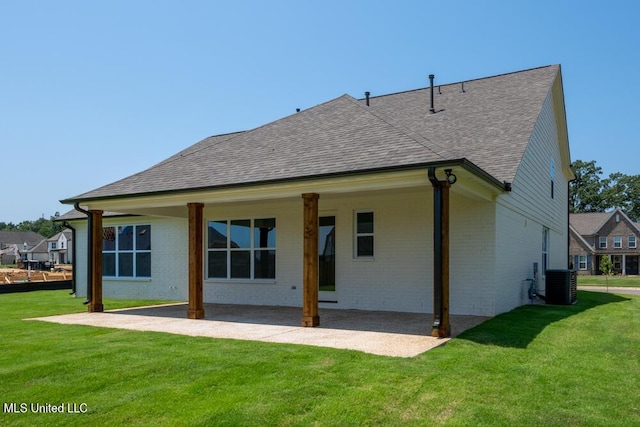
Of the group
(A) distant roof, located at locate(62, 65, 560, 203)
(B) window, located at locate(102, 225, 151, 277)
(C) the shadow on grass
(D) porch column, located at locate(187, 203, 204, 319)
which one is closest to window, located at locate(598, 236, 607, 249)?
(A) distant roof, located at locate(62, 65, 560, 203)

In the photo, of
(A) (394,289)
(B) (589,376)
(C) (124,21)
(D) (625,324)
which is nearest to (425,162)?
(B) (589,376)

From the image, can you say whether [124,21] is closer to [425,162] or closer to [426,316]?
[425,162]

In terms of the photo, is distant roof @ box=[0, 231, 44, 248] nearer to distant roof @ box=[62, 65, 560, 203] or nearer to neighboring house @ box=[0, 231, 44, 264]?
neighboring house @ box=[0, 231, 44, 264]

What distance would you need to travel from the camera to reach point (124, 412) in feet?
15.2

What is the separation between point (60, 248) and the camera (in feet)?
269

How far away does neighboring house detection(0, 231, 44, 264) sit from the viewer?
90.4 meters

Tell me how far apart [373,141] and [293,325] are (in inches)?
151

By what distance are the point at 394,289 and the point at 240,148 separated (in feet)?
16.6

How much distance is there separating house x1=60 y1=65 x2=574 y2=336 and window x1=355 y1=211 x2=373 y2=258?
1.0 inches

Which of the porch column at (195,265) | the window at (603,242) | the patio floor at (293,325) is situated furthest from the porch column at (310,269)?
the window at (603,242)

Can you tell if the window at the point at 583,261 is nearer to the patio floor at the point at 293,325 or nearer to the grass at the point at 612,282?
the grass at the point at 612,282

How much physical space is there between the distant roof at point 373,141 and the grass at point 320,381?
3232mm

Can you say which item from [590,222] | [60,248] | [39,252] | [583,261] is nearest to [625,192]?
[590,222]

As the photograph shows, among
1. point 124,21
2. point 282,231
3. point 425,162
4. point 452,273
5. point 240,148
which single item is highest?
point 124,21
